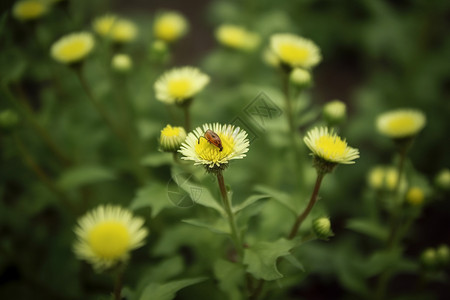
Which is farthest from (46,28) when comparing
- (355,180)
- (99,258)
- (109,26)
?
(355,180)

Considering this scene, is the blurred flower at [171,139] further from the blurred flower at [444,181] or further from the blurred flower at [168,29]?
the blurred flower at [444,181]

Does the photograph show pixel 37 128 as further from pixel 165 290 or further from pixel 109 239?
pixel 165 290

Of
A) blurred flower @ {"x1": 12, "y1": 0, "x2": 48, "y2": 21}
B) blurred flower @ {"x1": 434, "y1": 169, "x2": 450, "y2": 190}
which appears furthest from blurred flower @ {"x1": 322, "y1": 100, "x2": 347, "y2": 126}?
blurred flower @ {"x1": 12, "y1": 0, "x2": 48, "y2": 21}

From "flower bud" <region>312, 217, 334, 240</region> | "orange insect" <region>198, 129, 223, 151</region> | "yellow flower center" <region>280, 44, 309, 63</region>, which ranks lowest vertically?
"flower bud" <region>312, 217, 334, 240</region>

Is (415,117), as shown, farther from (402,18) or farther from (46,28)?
(46,28)

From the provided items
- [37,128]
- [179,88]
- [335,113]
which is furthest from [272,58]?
[37,128]

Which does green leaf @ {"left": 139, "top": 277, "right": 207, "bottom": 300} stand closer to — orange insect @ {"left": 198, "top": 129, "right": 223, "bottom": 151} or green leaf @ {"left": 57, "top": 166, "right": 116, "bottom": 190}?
orange insect @ {"left": 198, "top": 129, "right": 223, "bottom": 151}
